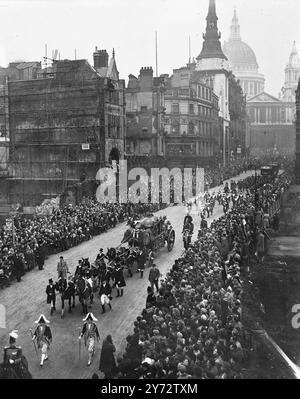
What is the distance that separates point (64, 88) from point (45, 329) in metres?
36.1

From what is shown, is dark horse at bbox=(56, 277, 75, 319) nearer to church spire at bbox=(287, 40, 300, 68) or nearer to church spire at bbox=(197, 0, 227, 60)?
church spire at bbox=(197, 0, 227, 60)

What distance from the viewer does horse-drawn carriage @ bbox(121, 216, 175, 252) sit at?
79.9 feet

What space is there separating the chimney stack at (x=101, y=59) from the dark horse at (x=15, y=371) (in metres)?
41.4

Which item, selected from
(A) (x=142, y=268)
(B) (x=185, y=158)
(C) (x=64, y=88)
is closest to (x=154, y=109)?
(B) (x=185, y=158)

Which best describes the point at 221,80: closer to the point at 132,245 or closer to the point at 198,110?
the point at 198,110

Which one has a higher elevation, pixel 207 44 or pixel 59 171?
pixel 207 44

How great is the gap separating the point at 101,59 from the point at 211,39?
50.5 m

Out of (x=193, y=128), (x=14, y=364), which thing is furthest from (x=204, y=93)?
(x=14, y=364)

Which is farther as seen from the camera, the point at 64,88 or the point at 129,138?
the point at 129,138

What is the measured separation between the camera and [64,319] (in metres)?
17.5

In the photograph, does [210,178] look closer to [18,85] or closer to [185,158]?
[185,158]

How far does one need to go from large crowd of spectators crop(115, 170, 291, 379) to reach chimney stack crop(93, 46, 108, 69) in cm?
3340

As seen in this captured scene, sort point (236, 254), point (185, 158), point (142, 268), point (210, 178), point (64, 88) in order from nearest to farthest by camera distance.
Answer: point (236, 254), point (142, 268), point (64, 88), point (210, 178), point (185, 158)

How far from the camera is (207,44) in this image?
9469 cm
